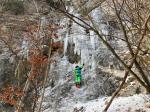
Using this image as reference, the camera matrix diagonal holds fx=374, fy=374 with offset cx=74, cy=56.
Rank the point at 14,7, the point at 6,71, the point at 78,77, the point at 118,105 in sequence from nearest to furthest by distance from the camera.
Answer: the point at 118,105, the point at 78,77, the point at 6,71, the point at 14,7

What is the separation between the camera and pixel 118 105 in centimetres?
1641

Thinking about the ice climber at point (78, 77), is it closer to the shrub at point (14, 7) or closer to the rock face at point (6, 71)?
the rock face at point (6, 71)

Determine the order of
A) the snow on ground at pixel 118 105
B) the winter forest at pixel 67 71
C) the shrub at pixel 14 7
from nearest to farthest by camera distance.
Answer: the snow on ground at pixel 118 105 < the winter forest at pixel 67 71 < the shrub at pixel 14 7

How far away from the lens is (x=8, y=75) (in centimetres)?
2359

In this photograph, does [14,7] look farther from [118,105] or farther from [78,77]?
[118,105]

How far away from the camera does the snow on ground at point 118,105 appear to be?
15787 millimetres

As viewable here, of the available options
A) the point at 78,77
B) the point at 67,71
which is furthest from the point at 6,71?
the point at 78,77

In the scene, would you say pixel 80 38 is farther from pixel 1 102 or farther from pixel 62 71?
pixel 1 102

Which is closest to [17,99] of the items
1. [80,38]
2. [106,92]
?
[106,92]

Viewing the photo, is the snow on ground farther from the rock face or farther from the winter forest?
the rock face

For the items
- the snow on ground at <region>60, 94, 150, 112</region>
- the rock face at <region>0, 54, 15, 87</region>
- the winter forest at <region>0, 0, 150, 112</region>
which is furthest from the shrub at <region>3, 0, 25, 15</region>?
the snow on ground at <region>60, 94, 150, 112</region>

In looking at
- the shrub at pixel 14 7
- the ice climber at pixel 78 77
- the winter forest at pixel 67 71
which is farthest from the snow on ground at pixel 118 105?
the shrub at pixel 14 7

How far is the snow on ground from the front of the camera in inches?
622

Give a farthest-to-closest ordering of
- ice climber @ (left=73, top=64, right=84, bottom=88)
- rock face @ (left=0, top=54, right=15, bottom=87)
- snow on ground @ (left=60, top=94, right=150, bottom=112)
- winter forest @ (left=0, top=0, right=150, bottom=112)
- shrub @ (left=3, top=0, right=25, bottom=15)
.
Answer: shrub @ (left=3, top=0, right=25, bottom=15)
rock face @ (left=0, top=54, right=15, bottom=87)
ice climber @ (left=73, top=64, right=84, bottom=88)
winter forest @ (left=0, top=0, right=150, bottom=112)
snow on ground @ (left=60, top=94, right=150, bottom=112)
